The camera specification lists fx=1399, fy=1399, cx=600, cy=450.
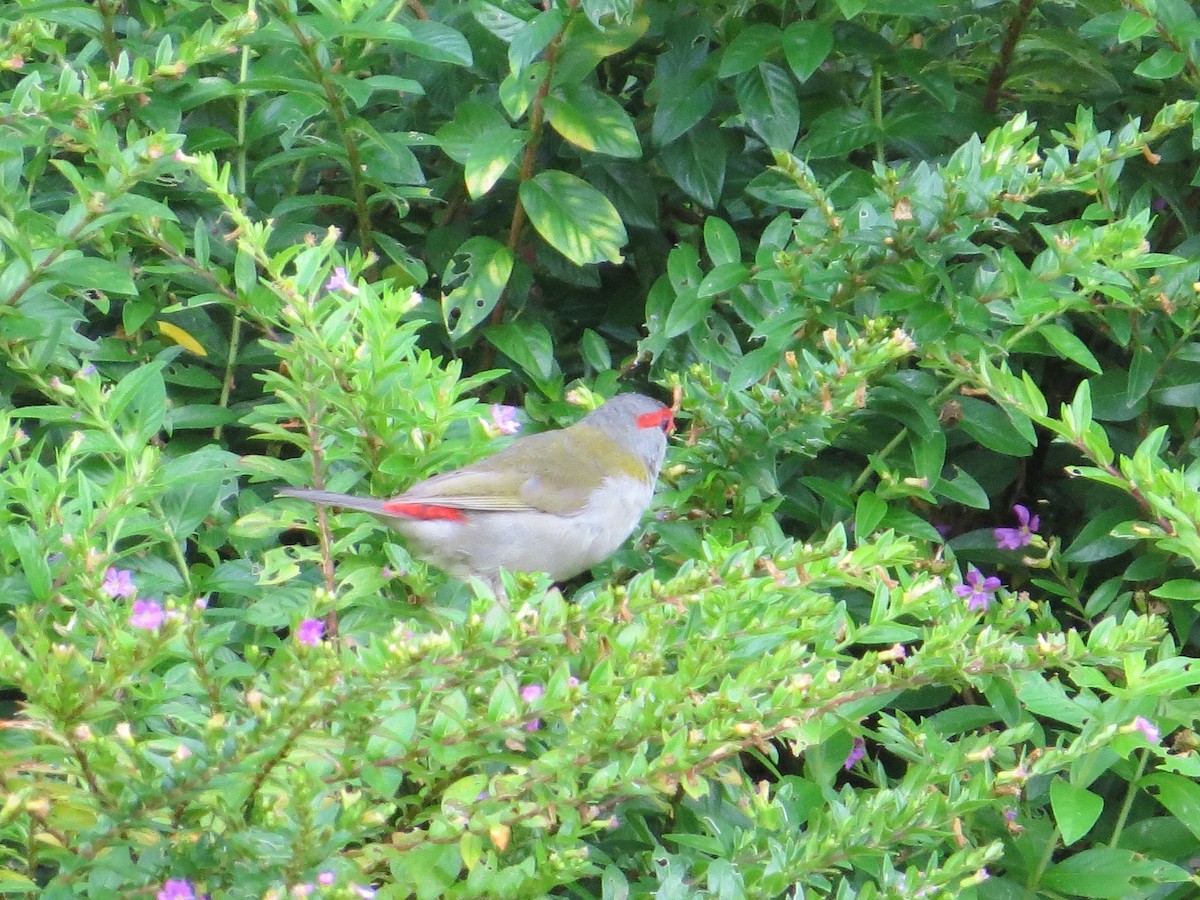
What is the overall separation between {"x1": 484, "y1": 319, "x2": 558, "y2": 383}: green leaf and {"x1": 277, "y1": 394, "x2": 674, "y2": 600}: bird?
0.20 meters

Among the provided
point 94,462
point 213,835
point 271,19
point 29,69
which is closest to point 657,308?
point 271,19

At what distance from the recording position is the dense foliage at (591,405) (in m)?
1.87

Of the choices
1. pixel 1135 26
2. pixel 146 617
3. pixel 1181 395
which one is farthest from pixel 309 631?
pixel 1135 26

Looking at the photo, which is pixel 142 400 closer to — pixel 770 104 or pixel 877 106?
pixel 770 104

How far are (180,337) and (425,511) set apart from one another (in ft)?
2.73

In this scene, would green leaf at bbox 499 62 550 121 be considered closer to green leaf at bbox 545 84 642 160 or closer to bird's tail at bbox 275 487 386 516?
green leaf at bbox 545 84 642 160

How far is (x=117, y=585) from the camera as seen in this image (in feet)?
6.84

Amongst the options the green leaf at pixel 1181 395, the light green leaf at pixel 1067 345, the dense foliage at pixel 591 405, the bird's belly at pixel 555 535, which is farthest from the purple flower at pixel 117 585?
the green leaf at pixel 1181 395

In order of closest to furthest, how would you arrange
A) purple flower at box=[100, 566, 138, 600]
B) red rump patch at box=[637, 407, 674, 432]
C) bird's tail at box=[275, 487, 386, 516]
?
purple flower at box=[100, 566, 138, 600]
bird's tail at box=[275, 487, 386, 516]
red rump patch at box=[637, 407, 674, 432]

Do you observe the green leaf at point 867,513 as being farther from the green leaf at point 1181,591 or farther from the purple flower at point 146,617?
the purple flower at point 146,617

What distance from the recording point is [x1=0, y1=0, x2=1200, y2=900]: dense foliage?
1.87 metres

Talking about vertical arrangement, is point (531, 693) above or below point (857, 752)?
above

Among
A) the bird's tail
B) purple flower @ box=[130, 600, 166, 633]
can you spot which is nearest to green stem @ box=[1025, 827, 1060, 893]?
the bird's tail

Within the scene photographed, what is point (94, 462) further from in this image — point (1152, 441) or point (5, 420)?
point (1152, 441)
